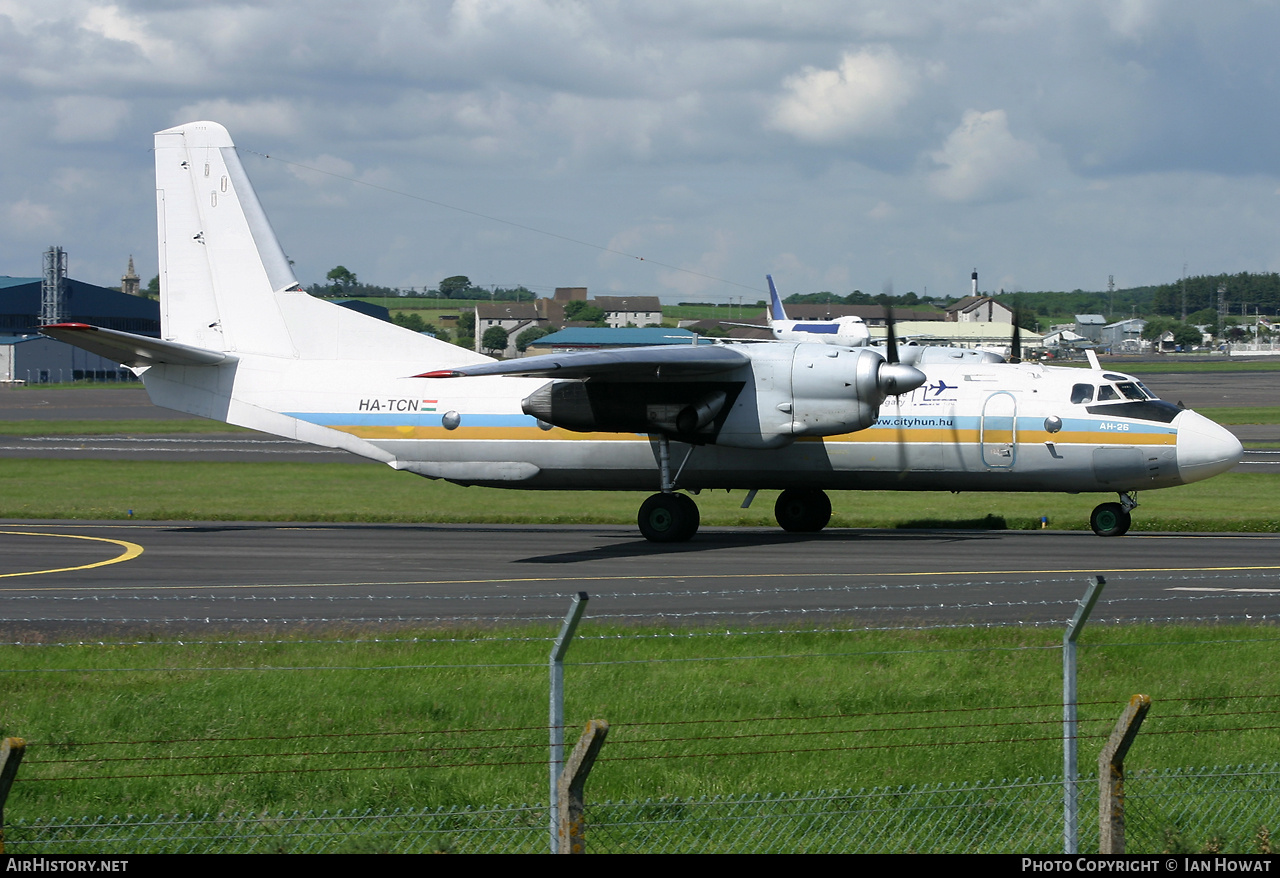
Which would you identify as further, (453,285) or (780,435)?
(453,285)

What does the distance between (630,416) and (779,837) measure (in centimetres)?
1712

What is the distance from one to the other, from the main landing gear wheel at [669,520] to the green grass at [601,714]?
33.8ft

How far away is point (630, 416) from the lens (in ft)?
83.4

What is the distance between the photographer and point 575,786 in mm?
6328

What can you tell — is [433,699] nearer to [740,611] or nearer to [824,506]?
[740,611]

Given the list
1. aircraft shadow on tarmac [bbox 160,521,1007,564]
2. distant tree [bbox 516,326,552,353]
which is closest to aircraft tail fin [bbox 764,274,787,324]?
distant tree [bbox 516,326,552,353]

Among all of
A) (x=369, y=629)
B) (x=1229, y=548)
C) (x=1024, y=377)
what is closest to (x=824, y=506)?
(x=1024, y=377)

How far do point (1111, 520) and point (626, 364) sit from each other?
10.4 m

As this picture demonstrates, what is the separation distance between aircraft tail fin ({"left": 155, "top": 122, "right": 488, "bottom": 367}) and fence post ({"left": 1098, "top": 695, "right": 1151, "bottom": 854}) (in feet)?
77.3

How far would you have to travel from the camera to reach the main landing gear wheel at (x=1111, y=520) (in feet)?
82.9

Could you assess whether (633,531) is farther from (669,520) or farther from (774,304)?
(774,304)

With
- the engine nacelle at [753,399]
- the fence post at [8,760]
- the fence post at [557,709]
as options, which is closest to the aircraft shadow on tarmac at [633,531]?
the engine nacelle at [753,399]

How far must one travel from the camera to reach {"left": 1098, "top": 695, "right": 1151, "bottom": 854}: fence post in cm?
692

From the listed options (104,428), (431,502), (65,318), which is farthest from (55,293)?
(431,502)
